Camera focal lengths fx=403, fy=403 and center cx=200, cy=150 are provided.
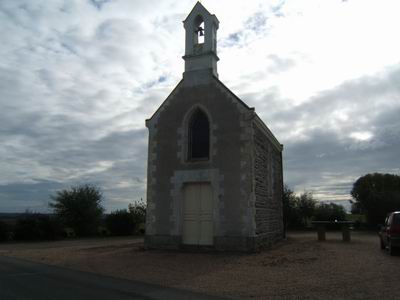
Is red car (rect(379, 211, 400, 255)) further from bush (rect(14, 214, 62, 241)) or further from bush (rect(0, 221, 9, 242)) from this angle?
bush (rect(0, 221, 9, 242))

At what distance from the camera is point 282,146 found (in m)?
24.5

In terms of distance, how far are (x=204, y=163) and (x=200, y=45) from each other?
522 centimetres

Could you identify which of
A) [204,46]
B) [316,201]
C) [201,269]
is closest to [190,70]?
[204,46]

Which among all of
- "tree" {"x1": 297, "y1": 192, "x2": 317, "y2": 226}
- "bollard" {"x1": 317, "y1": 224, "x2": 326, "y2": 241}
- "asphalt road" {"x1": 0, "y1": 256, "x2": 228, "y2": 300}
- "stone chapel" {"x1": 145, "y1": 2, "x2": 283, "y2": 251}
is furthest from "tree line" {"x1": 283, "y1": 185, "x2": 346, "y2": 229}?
"asphalt road" {"x1": 0, "y1": 256, "x2": 228, "y2": 300}

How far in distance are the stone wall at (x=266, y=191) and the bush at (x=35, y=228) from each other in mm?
13334

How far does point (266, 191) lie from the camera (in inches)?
698

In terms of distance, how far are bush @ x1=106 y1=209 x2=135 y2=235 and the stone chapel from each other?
489 inches

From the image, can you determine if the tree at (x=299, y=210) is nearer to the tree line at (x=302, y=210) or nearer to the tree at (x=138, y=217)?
the tree line at (x=302, y=210)

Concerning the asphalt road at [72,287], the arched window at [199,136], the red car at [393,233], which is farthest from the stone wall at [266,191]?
the asphalt road at [72,287]

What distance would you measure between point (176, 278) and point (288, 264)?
3.73 meters

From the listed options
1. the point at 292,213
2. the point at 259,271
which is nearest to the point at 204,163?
the point at 259,271

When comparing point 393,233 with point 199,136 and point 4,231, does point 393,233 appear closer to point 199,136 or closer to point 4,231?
point 199,136

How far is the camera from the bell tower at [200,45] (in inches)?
650

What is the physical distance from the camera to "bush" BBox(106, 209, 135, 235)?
2805 cm
